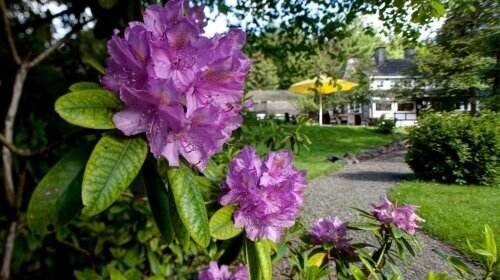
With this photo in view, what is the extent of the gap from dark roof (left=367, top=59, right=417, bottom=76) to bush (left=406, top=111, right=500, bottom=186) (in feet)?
0.38

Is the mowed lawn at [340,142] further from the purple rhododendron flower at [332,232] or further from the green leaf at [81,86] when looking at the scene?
the green leaf at [81,86]

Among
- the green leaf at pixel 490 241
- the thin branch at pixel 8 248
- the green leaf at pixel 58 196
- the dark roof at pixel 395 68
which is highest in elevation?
the dark roof at pixel 395 68

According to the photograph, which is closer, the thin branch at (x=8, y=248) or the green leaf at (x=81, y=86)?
the green leaf at (x=81, y=86)

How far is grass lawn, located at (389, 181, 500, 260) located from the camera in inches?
27.5

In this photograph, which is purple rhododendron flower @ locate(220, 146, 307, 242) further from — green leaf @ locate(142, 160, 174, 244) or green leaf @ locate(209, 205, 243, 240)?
green leaf @ locate(142, 160, 174, 244)

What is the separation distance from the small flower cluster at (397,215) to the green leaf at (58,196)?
2.06 ft

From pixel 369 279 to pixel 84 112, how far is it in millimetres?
770

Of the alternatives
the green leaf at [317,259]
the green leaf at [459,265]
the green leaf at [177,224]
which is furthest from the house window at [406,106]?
the green leaf at [177,224]

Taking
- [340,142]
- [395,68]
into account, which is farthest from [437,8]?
[340,142]

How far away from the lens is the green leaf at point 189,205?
64 centimetres

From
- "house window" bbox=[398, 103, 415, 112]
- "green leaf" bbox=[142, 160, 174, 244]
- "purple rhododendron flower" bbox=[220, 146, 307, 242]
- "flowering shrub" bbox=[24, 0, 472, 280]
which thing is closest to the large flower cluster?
"flowering shrub" bbox=[24, 0, 472, 280]

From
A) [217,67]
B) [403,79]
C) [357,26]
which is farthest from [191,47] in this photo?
[357,26]

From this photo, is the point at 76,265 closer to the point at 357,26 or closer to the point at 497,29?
the point at 357,26

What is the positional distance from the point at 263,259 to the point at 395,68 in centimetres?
54
